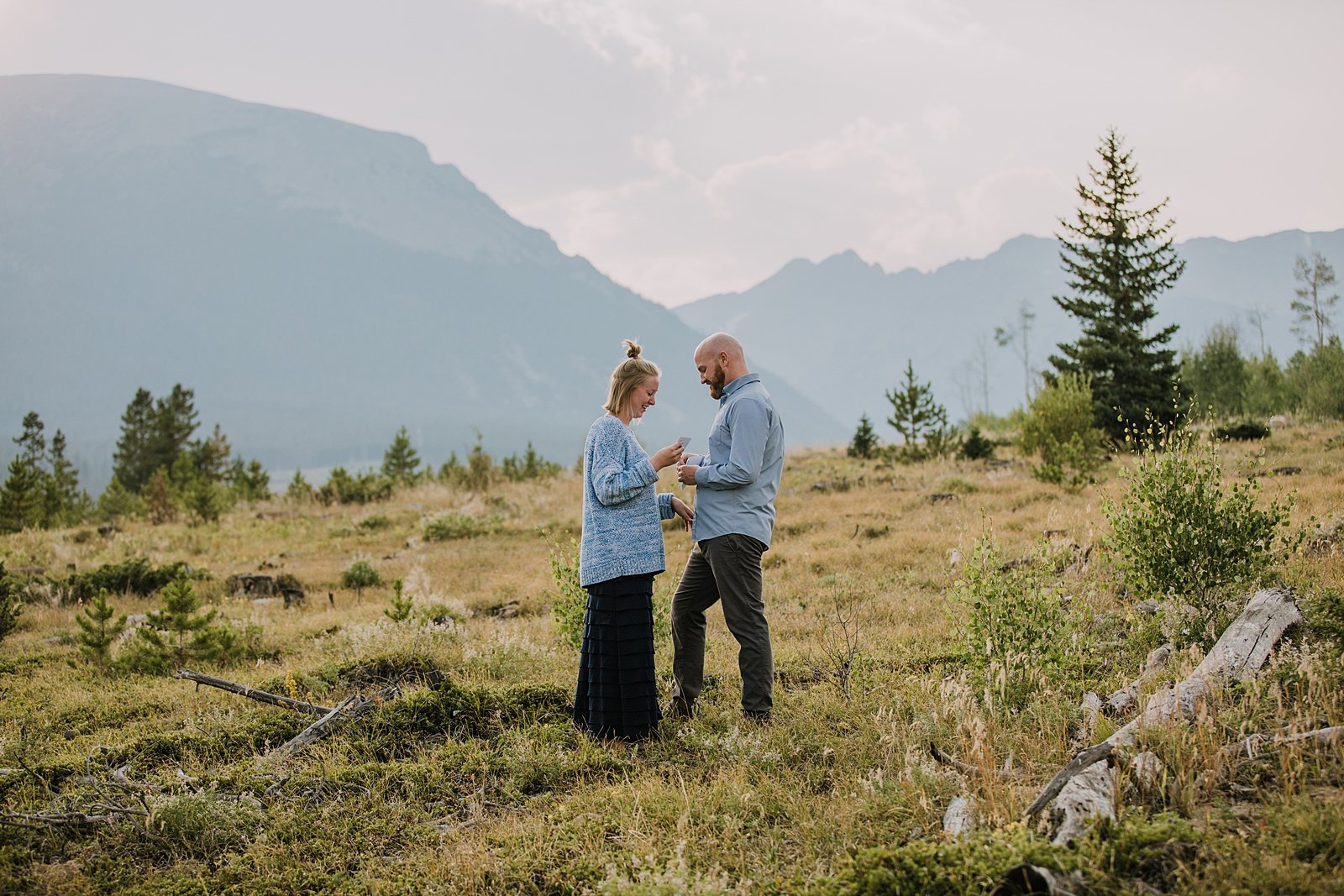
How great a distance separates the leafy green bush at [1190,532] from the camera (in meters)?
5.95

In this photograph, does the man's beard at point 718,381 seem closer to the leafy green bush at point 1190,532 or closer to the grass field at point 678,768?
the grass field at point 678,768

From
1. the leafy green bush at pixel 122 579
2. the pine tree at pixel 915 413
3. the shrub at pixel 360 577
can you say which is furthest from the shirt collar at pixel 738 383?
the pine tree at pixel 915 413

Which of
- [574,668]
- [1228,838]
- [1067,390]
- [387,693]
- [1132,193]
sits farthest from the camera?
[1132,193]

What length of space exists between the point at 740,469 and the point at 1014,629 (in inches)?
80.4

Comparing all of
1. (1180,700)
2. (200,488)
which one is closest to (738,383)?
(1180,700)

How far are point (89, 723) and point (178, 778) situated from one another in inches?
76.8

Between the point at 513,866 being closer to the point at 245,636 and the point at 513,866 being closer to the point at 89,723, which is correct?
the point at 89,723

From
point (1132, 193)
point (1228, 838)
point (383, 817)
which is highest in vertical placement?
point (1132, 193)

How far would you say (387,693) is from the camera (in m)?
6.38

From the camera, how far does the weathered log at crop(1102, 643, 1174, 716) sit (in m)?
4.93

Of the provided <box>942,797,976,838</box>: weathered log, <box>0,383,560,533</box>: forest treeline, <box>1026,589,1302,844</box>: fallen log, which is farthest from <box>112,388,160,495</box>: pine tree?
<box>1026,589,1302,844</box>: fallen log

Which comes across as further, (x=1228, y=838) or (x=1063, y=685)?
(x=1063, y=685)

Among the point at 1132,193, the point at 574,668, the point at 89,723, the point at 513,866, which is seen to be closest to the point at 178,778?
the point at 89,723

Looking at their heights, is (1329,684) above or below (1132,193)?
below
